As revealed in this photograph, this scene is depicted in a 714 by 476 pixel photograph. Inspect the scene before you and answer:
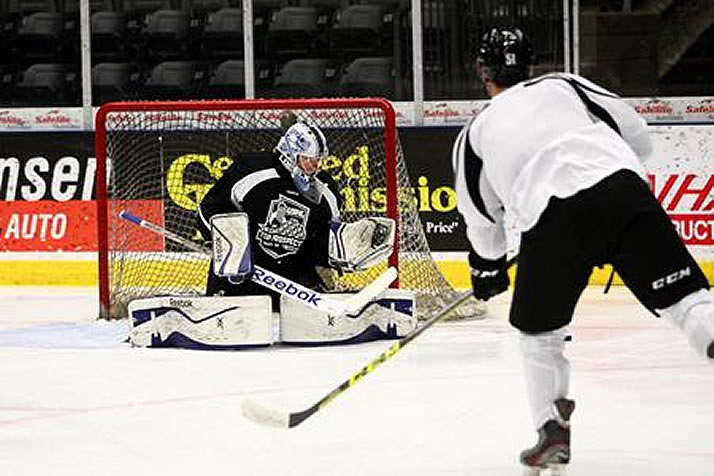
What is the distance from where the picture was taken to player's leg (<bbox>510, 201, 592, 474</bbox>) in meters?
3.89

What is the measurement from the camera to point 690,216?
830cm

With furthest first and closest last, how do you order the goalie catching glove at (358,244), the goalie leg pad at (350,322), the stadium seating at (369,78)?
the stadium seating at (369,78)
the goalie catching glove at (358,244)
the goalie leg pad at (350,322)

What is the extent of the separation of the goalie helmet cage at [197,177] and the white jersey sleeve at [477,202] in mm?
3053

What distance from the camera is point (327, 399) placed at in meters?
4.43

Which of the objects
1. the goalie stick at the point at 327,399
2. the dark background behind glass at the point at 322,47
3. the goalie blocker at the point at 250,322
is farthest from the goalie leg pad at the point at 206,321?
the dark background behind glass at the point at 322,47

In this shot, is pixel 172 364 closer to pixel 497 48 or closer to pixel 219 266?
pixel 219 266

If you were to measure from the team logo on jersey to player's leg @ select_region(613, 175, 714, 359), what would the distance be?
124 inches

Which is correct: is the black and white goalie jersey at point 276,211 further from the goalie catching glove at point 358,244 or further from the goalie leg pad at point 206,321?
the goalie leg pad at point 206,321

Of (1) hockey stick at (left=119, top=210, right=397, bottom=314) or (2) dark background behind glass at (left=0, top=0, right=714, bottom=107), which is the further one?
(2) dark background behind glass at (left=0, top=0, right=714, bottom=107)

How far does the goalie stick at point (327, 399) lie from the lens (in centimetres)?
444

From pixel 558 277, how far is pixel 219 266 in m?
2.77

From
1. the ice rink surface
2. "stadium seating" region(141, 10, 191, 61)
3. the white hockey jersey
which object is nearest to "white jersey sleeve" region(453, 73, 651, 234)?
the white hockey jersey

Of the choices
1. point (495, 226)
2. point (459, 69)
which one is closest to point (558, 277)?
point (495, 226)

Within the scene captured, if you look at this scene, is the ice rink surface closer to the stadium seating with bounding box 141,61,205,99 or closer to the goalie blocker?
the goalie blocker
